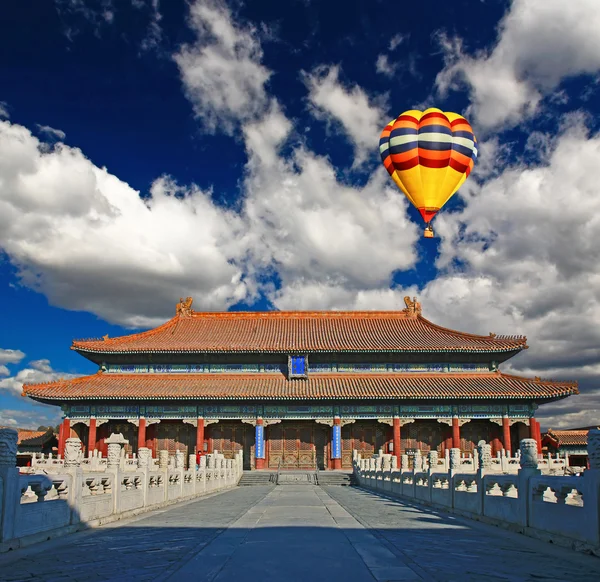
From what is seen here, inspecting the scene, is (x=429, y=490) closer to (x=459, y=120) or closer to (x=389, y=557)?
(x=389, y=557)

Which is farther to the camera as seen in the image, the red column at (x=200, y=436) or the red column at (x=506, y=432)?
the red column at (x=200, y=436)

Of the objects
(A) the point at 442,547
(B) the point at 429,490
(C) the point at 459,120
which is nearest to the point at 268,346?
(C) the point at 459,120

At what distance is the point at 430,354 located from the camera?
128 ft

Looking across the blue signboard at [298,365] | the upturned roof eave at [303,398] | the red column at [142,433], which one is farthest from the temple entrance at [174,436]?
the blue signboard at [298,365]

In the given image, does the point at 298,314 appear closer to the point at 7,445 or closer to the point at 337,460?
the point at 337,460

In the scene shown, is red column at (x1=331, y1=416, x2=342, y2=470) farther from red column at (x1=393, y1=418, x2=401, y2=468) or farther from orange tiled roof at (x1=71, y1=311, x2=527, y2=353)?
orange tiled roof at (x1=71, y1=311, x2=527, y2=353)

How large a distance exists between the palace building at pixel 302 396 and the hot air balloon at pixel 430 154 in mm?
14763

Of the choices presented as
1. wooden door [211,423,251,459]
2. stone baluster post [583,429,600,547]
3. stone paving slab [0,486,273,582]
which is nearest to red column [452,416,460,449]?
wooden door [211,423,251,459]

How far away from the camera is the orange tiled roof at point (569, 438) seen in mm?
49219

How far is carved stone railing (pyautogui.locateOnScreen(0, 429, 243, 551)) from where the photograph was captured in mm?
8070

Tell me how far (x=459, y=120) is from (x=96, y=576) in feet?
73.7

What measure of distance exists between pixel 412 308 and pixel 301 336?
9.00 m

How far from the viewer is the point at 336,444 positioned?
36.5 meters

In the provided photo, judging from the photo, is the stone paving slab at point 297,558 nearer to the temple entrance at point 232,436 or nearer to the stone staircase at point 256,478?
the stone staircase at point 256,478
